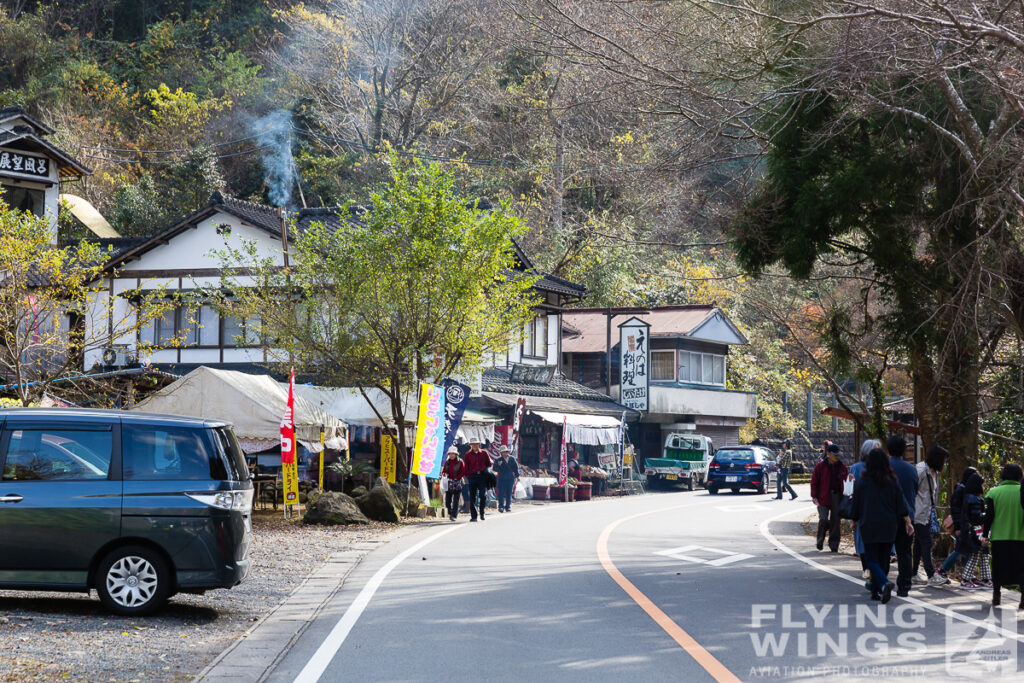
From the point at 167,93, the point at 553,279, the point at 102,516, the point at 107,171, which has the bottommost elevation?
the point at 102,516

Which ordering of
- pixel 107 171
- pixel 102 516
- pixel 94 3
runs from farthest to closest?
pixel 94 3 → pixel 107 171 → pixel 102 516

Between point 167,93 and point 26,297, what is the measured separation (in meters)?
30.8

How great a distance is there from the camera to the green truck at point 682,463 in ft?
131

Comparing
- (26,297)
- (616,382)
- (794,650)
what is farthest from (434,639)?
(616,382)

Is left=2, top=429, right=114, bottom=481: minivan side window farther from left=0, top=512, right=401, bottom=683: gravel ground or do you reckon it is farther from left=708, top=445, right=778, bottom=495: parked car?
left=708, top=445, right=778, bottom=495: parked car

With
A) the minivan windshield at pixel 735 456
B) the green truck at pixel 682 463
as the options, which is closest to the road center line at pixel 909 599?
the minivan windshield at pixel 735 456

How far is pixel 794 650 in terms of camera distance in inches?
316

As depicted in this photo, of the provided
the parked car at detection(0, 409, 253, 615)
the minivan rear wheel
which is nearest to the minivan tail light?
the parked car at detection(0, 409, 253, 615)

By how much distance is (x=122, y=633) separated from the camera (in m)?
8.81

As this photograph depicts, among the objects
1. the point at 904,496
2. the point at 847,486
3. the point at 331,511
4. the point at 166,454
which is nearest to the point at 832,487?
the point at 847,486

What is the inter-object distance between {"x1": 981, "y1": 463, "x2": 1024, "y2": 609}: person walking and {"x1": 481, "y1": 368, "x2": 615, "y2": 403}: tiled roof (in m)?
25.1

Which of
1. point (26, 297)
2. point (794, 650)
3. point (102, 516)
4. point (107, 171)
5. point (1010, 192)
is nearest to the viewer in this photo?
point (794, 650)

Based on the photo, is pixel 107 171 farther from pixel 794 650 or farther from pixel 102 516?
pixel 794 650

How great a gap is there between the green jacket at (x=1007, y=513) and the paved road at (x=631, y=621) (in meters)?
0.77
